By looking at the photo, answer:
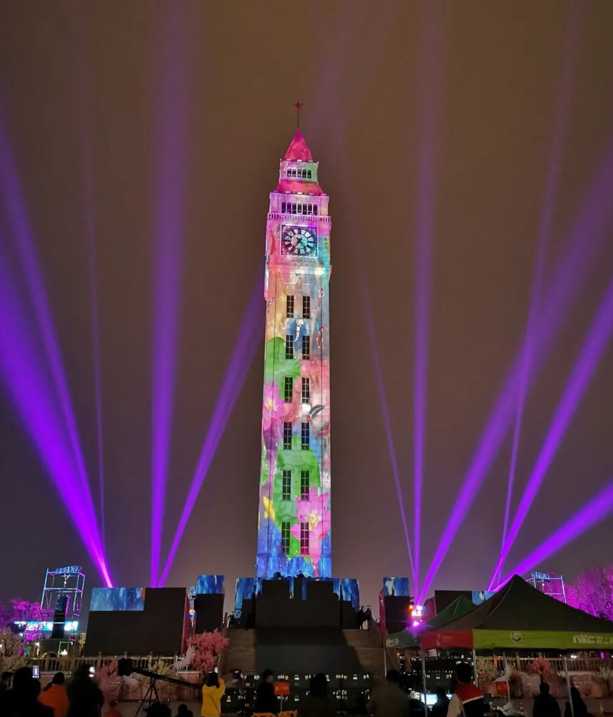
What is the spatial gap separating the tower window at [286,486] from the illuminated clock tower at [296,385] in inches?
3.1

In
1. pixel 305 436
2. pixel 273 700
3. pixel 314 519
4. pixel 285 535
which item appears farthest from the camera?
pixel 305 436

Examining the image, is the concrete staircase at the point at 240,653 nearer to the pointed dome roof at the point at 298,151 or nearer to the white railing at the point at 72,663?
the white railing at the point at 72,663

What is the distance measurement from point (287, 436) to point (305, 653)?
2587 cm

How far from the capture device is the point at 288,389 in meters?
55.2

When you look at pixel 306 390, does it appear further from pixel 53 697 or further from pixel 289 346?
pixel 53 697

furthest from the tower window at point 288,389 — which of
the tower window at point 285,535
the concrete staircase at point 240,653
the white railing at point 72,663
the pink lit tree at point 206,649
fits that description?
the white railing at point 72,663

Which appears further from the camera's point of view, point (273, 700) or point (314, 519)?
point (314, 519)

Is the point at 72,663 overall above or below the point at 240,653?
below

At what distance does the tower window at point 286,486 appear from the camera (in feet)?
171

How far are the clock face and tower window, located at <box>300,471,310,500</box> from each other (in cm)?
1900

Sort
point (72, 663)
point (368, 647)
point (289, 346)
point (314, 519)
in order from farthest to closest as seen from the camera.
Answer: point (289, 346) < point (314, 519) < point (368, 647) < point (72, 663)

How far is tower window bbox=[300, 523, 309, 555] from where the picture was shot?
166 ft

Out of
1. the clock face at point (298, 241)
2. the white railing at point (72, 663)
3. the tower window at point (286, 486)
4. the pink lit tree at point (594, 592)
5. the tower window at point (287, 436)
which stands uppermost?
the clock face at point (298, 241)

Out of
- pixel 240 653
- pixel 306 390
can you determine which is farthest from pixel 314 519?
pixel 240 653
